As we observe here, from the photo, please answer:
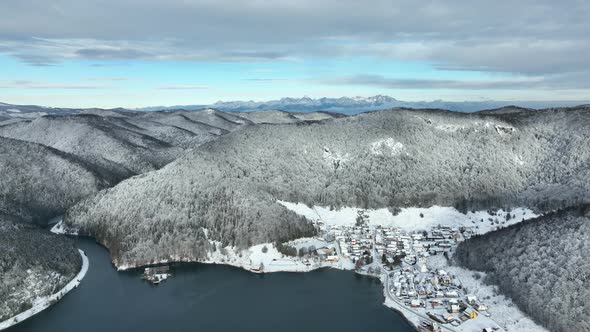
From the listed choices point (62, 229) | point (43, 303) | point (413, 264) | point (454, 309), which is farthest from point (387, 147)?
point (43, 303)

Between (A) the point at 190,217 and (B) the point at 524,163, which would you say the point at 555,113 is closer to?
(B) the point at 524,163

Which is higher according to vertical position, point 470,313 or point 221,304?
point 470,313

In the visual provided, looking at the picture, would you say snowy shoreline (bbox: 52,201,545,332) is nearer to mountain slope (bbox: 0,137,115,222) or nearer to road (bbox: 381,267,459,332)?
road (bbox: 381,267,459,332)

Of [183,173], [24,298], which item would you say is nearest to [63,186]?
[183,173]

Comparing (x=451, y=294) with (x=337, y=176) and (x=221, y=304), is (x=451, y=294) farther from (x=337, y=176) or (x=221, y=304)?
(x=337, y=176)

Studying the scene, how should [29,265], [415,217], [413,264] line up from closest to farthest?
[29,265] < [413,264] < [415,217]

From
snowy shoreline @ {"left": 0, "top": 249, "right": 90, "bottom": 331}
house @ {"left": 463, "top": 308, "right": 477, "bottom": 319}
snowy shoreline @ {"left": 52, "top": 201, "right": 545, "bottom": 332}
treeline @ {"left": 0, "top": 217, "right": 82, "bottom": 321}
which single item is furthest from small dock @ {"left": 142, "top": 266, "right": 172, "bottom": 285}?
house @ {"left": 463, "top": 308, "right": 477, "bottom": 319}
